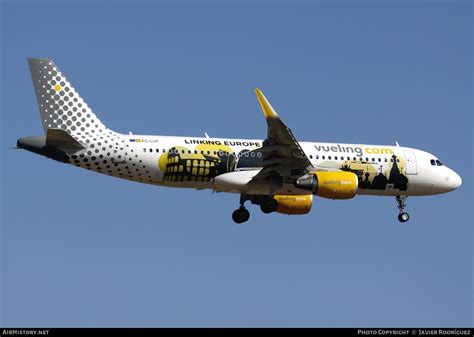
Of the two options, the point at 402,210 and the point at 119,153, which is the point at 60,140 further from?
the point at 402,210

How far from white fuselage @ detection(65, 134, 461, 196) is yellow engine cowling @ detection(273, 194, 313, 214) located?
2.81 metres

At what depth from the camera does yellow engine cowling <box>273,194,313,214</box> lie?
164 ft

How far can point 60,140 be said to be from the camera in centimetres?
4397

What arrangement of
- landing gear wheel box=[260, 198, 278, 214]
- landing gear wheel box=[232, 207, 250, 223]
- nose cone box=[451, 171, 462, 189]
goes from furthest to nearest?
nose cone box=[451, 171, 462, 189]
landing gear wheel box=[232, 207, 250, 223]
landing gear wheel box=[260, 198, 278, 214]

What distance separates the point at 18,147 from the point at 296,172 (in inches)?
514

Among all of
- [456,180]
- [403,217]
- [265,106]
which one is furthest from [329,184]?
[456,180]

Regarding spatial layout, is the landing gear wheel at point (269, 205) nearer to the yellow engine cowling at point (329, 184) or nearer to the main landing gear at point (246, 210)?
the main landing gear at point (246, 210)

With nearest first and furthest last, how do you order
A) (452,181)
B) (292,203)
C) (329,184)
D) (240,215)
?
(329,184)
(240,215)
(292,203)
(452,181)

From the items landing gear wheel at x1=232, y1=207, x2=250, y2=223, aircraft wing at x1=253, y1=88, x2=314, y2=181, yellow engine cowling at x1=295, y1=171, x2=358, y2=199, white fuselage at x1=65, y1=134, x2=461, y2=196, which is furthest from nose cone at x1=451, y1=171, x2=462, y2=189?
landing gear wheel at x1=232, y1=207, x2=250, y2=223

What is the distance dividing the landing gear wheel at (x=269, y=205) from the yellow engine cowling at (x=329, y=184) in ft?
12.3

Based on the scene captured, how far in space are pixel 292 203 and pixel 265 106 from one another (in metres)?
9.37

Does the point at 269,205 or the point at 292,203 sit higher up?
the point at 292,203

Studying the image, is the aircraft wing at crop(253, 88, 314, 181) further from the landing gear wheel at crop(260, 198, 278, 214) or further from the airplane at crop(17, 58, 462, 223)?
the landing gear wheel at crop(260, 198, 278, 214)

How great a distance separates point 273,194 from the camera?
1852 inches
